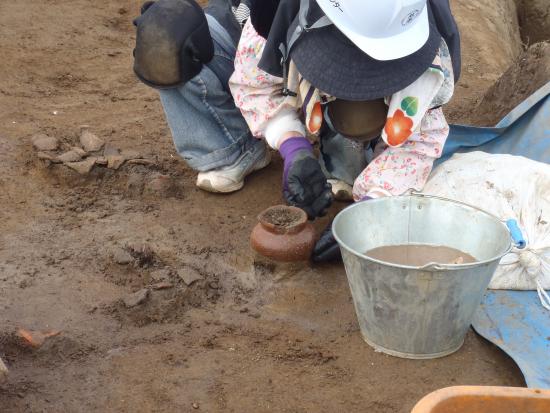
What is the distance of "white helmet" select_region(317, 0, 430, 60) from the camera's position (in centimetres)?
263

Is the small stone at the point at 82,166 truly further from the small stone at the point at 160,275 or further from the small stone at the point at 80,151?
the small stone at the point at 160,275

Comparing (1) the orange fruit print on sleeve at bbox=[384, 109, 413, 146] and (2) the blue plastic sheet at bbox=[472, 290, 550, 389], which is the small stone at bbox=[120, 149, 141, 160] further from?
(2) the blue plastic sheet at bbox=[472, 290, 550, 389]

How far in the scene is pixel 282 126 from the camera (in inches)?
133

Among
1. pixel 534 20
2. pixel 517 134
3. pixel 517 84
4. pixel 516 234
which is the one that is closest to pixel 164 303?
pixel 516 234

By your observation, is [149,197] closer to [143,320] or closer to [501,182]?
[143,320]

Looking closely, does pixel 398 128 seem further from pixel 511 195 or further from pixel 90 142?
pixel 90 142

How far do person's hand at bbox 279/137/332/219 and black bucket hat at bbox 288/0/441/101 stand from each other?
38 cm

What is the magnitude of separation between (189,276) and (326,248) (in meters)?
0.54

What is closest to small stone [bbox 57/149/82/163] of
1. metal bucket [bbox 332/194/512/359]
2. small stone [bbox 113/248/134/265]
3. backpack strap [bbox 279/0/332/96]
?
small stone [bbox 113/248/134/265]

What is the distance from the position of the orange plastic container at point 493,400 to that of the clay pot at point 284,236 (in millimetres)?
1385

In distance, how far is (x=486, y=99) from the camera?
4.29 meters

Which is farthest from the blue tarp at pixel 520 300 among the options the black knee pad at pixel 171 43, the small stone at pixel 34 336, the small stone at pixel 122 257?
the small stone at pixel 34 336

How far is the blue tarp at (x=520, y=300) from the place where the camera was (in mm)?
2596

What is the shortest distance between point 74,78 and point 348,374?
3008 mm
